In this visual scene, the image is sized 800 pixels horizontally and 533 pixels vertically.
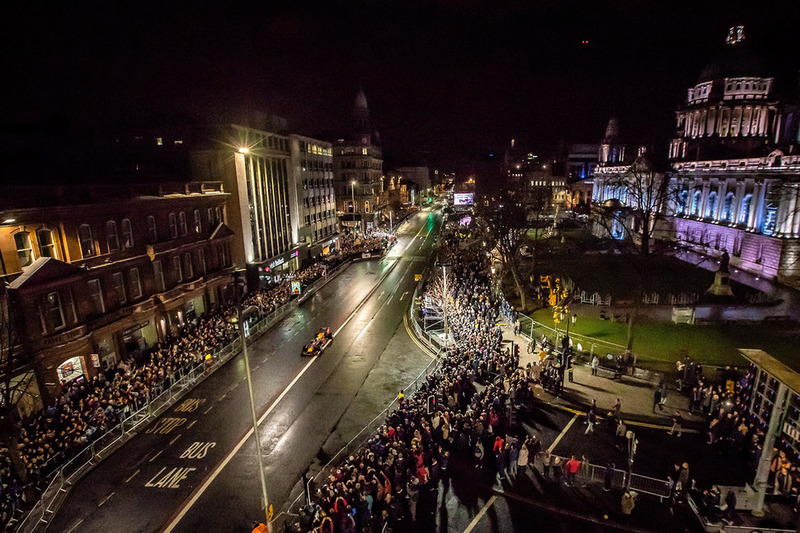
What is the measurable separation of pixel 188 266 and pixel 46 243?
10.6m

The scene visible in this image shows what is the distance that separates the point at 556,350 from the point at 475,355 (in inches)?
215

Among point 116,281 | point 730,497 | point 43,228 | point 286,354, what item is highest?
point 43,228

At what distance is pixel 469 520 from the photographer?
520 inches

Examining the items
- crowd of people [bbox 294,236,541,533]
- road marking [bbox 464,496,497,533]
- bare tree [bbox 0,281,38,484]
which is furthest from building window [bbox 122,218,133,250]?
road marking [bbox 464,496,497,533]

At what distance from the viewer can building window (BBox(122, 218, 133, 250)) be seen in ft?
86.9

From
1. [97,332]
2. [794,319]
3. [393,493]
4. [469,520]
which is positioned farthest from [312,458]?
[794,319]

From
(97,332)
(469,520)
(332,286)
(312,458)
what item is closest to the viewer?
(469,520)

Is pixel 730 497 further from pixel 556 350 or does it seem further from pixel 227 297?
pixel 227 297

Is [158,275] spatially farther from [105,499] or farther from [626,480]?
[626,480]

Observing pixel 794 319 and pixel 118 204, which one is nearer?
pixel 118 204

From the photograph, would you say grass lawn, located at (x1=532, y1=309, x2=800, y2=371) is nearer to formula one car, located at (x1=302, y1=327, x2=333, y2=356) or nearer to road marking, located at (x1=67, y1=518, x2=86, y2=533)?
formula one car, located at (x1=302, y1=327, x2=333, y2=356)

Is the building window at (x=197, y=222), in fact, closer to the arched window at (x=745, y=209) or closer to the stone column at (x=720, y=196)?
the arched window at (x=745, y=209)

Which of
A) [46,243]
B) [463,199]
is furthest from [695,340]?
[463,199]

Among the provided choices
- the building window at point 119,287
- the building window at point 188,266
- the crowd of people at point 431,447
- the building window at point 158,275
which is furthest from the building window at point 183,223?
the crowd of people at point 431,447
